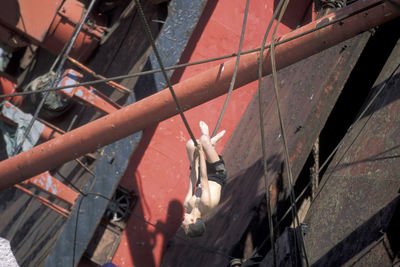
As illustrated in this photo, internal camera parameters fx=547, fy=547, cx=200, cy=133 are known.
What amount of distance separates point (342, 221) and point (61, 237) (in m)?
4.46

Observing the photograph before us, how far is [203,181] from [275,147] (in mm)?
2286

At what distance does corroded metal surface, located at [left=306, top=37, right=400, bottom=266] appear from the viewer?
18.5 ft

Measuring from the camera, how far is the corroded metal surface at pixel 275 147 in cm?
757

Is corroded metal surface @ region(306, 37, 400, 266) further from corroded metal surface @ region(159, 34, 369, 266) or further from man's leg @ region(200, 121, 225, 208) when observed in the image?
man's leg @ region(200, 121, 225, 208)

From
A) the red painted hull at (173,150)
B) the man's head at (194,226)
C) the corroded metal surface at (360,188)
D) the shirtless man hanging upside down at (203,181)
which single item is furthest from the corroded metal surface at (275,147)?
the man's head at (194,226)

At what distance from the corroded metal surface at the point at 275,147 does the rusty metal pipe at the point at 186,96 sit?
198cm

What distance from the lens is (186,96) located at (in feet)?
20.2

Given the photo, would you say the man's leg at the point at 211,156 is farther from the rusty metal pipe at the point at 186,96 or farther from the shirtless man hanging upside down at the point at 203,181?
the rusty metal pipe at the point at 186,96

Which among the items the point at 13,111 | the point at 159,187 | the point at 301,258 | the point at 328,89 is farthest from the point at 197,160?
the point at 13,111

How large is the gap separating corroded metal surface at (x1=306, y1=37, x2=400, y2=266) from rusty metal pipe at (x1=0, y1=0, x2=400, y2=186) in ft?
4.58

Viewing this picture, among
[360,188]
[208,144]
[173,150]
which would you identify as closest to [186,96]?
[208,144]

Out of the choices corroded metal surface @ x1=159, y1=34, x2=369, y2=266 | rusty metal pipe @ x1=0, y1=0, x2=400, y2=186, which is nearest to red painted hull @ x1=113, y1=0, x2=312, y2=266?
corroded metal surface @ x1=159, y1=34, x2=369, y2=266

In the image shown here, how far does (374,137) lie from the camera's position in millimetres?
6242

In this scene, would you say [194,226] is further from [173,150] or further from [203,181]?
[173,150]
